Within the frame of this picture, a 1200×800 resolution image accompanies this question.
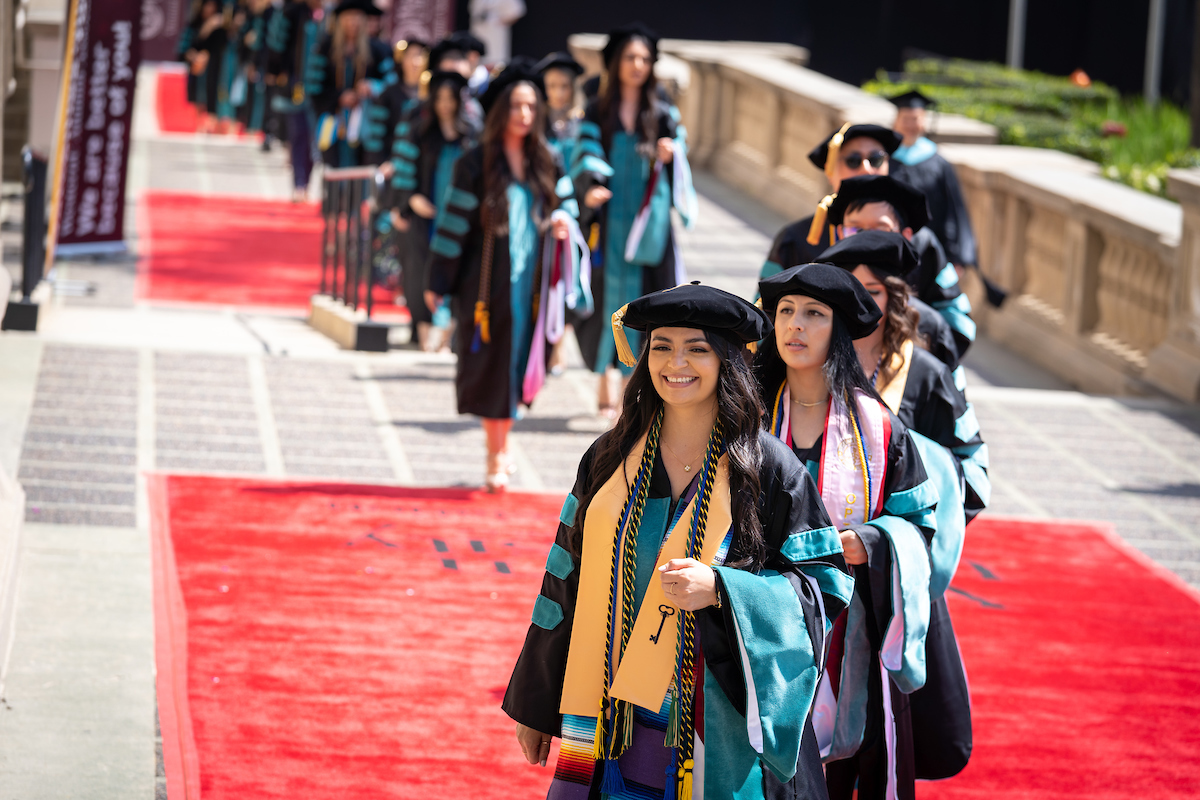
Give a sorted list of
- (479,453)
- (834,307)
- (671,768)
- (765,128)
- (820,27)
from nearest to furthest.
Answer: (671,768) < (834,307) < (479,453) < (765,128) < (820,27)

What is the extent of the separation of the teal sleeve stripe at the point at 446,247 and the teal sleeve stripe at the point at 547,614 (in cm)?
472

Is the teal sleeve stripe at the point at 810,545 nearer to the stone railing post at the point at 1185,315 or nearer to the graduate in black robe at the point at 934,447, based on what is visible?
the graduate in black robe at the point at 934,447

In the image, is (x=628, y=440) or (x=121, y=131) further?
(x=121, y=131)

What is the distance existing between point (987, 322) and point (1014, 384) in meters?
1.43

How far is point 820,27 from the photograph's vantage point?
27297 millimetres

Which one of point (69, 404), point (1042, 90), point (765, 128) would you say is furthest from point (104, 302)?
point (1042, 90)

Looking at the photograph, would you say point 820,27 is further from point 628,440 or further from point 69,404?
point 628,440

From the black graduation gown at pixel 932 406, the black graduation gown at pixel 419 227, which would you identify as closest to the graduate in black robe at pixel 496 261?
the black graduation gown at pixel 419 227

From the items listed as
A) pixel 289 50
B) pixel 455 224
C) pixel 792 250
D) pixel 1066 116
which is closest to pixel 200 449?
pixel 455 224

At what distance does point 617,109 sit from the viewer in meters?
9.45

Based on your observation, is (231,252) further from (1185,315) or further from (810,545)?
(810,545)

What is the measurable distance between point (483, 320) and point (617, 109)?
178 cm

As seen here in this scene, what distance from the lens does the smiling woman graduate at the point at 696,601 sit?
352cm

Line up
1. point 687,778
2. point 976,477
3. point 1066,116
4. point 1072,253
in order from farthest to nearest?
point 1066,116, point 1072,253, point 976,477, point 687,778
